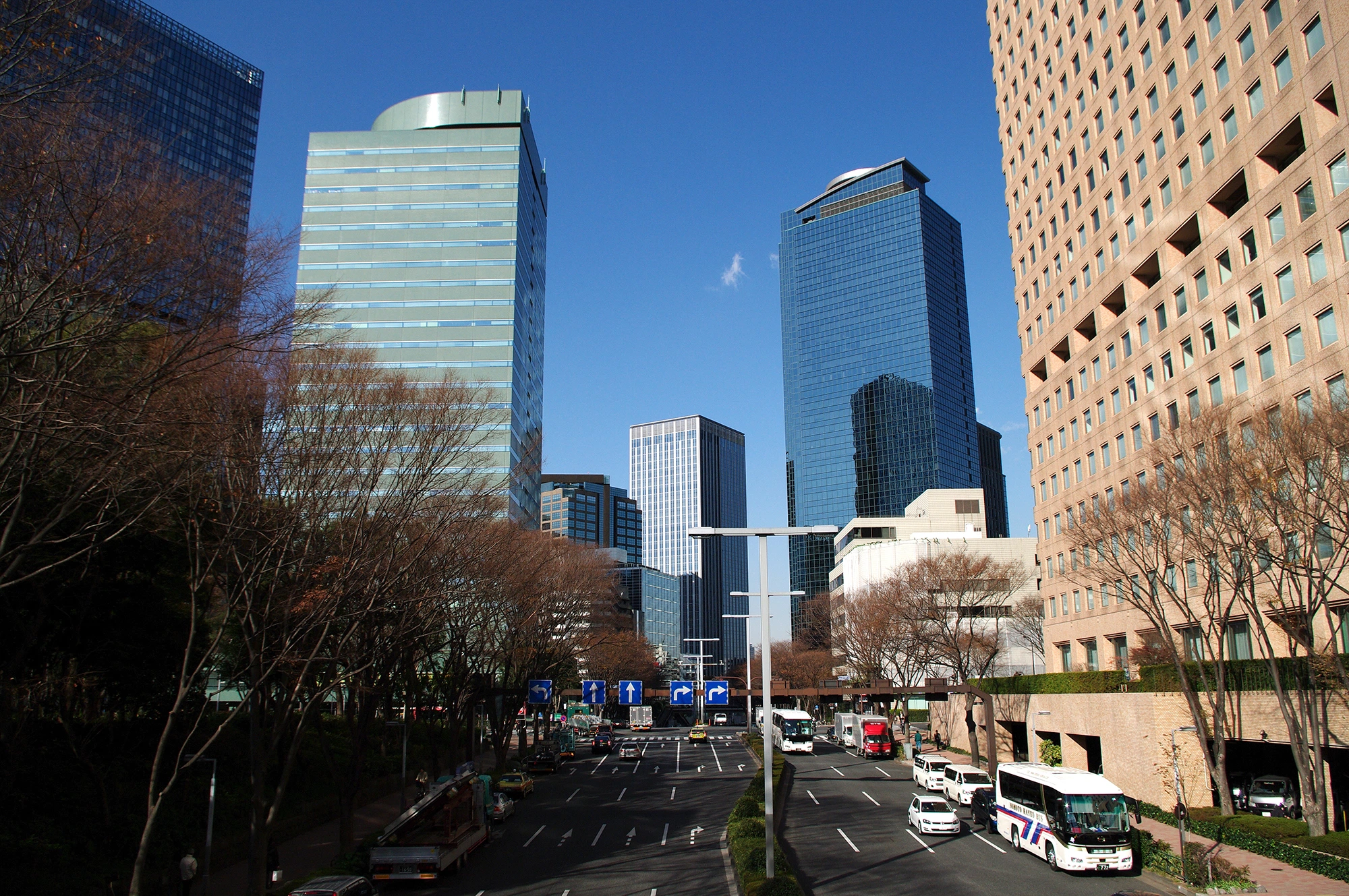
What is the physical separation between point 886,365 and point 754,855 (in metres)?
170

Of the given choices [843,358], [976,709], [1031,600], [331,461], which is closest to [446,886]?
[331,461]

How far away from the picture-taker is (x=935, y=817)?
3098cm

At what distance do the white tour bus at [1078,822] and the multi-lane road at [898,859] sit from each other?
49 centimetres

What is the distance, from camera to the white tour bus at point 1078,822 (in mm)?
24609

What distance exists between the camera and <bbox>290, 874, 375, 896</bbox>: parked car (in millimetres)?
18781

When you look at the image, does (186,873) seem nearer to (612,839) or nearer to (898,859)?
(612,839)

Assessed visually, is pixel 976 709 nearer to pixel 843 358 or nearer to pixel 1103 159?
pixel 1103 159

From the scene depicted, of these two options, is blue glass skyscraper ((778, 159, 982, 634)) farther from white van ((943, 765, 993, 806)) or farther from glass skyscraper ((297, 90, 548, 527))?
white van ((943, 765, 993, 806))

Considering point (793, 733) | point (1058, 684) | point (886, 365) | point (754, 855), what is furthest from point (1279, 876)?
point (886, 365)

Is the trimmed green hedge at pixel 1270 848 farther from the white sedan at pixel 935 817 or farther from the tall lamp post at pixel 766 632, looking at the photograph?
the tall lamp post at pixel 766 632

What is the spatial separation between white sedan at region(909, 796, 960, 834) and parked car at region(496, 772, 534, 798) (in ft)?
61.2

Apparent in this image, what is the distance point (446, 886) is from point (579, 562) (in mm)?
31316

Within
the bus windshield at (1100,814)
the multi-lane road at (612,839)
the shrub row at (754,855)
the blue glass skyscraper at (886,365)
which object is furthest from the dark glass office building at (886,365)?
the bus windshield at (1100,814)

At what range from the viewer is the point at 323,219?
94.3 m
